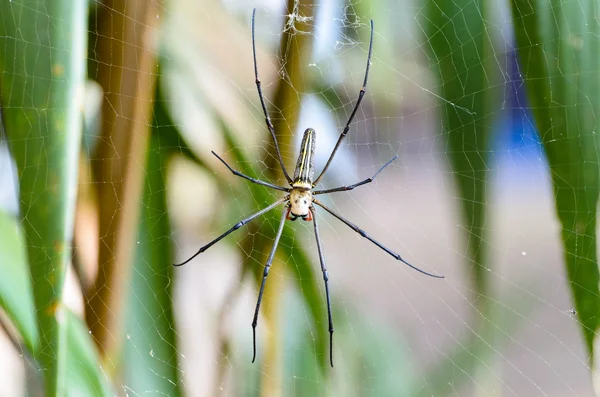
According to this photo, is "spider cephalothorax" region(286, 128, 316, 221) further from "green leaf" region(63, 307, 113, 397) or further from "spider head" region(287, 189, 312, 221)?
"green leaf" region(63, 307, 113, 397)

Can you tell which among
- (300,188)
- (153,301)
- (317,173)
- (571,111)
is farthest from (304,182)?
(571,111)

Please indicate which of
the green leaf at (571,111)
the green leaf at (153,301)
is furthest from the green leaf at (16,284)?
the green leaf at (571,111)

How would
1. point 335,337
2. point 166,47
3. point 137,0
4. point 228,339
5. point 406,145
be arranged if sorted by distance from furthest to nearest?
1. point 406,145
2. point 335,337
3. point 228,339
4. point 166,47
5. point 137,0

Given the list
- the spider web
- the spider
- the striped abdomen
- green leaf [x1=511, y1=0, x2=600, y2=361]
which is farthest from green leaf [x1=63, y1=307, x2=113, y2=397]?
green leaf [x1=511, y1=0, x2=600, y2=361]

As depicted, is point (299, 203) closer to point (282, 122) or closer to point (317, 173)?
point (317, 173)

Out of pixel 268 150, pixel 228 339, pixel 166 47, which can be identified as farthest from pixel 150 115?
pixel 228 339

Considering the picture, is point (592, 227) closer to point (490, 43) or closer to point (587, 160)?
point (587, 160)
